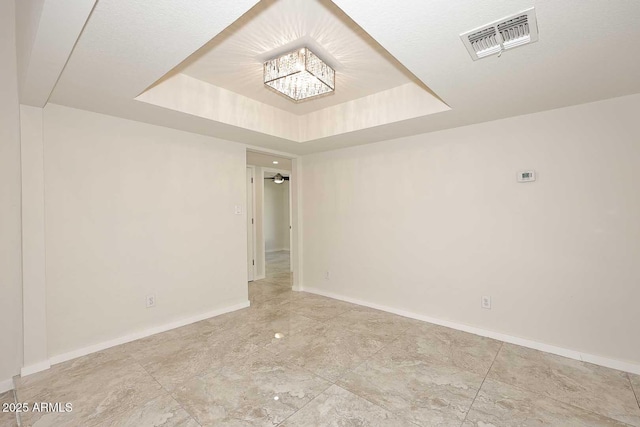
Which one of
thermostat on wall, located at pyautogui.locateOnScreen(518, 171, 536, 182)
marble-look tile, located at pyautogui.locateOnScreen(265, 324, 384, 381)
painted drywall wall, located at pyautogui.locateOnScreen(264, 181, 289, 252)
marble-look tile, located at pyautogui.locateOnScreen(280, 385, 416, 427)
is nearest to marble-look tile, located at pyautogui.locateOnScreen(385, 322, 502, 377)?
marble-look tile, located at pyautogui.locateOnScreen(265, 324, 384, 381)

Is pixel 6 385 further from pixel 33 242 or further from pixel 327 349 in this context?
pixel 327 349

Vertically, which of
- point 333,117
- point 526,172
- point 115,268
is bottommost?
point 115,268

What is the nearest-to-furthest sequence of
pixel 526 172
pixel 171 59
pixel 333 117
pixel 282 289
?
pixel 171 59
pixel 526 172
pixel 333 117
pixel 282 289

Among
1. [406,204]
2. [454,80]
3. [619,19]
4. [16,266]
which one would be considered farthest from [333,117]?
[16,266]

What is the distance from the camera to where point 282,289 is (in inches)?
195

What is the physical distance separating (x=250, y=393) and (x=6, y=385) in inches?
77.2

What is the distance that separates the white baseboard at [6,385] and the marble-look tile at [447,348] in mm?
3093

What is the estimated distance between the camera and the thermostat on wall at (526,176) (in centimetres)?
282

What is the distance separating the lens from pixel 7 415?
6.38 feet

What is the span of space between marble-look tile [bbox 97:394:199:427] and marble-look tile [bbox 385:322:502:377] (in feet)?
5.59

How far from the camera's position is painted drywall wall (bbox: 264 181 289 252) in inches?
375

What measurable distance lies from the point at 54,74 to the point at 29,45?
0.85 ft

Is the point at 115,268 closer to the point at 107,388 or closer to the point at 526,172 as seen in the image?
the point at 107,388

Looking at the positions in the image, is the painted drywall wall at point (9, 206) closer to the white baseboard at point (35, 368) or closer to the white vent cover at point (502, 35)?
the white baseboard at point (35, 368)
